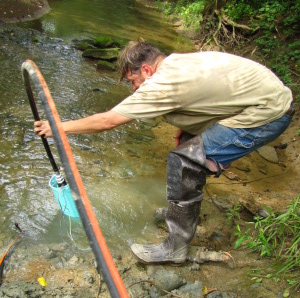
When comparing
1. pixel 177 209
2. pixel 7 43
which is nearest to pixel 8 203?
pixel 177 209

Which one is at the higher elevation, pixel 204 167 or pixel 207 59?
pixel 207 59

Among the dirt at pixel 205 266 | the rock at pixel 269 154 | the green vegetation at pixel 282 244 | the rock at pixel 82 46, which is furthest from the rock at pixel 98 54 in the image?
the green vegetation at pixel 282 244

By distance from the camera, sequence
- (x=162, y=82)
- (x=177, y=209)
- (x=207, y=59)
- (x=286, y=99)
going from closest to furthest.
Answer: (x=162, y=82), (x=207, y=59), (x=286, y=99), (x=177, y=209)

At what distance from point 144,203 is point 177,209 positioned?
811 millimetres

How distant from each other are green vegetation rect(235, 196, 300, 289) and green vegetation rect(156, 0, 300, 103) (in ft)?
10.6

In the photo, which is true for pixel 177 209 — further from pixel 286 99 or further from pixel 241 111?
pixel 286 99

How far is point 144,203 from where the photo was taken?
311cm

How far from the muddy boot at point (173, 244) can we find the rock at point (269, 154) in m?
2.43

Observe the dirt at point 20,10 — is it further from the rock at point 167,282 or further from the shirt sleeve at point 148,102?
the rock at point 167,282

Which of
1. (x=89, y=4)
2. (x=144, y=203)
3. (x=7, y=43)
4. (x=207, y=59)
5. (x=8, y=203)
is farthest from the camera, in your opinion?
(x=89, y=4)

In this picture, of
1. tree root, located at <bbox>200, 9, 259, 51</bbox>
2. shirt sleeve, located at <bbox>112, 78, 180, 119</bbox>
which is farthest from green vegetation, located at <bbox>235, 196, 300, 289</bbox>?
tree root, located at <bbox>200, 9, 259, 51</bbox>

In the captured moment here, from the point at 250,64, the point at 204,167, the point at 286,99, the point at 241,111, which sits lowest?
the point at 204,167

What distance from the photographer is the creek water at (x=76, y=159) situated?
8.74 ft

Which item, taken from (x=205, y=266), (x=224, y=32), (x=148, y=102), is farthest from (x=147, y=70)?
(x=224, y=32)
